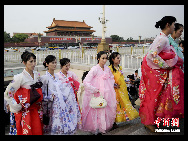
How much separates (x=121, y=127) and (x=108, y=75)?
3.05ft

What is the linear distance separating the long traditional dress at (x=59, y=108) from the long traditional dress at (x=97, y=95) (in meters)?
0.26

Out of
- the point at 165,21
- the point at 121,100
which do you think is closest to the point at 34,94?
the point at 121,100

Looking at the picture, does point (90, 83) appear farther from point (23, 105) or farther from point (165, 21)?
point (165, 21)

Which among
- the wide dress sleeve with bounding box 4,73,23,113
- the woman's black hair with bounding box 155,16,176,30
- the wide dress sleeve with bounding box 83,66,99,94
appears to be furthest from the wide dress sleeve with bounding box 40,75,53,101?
the woman's black hair with bounding box 155,16,176,30

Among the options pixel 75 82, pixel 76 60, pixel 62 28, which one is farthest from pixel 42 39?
pixel 75 82

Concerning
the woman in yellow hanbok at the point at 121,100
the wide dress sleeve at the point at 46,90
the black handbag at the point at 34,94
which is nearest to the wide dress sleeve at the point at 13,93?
the black handbag at the point at 34,94

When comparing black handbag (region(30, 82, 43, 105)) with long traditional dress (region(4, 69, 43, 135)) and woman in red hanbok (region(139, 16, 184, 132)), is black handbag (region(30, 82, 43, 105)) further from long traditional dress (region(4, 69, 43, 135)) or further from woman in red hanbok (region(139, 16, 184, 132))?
woman in red hanbok (region(139, 16, 184, 132))

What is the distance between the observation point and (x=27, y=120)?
2102 mm

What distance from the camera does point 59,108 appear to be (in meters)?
2.33

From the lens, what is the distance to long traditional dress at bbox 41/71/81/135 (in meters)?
2.27

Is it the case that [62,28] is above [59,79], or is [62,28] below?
above

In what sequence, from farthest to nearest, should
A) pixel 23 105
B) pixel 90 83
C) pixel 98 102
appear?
pixel 90 83, pixel 98 102, pixel 23 105

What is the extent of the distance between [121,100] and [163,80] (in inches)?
36.4

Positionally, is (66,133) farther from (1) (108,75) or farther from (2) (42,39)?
(2) (42,39)
